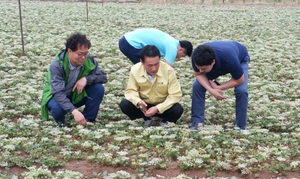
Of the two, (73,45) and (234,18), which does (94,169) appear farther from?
(234,18)

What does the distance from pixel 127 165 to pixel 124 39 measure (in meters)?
3.25

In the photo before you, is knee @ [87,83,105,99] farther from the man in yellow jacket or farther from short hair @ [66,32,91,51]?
short hair @ [66,32,91,51]

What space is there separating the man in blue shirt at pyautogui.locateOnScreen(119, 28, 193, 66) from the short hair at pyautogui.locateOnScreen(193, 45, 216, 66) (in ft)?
4.00

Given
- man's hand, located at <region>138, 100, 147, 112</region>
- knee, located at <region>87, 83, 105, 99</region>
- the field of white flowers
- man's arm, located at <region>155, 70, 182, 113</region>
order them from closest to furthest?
the field of white flowers < man's hand, located at <region>138, 100, 147, 112</region> < man's arm, located at <region>155, 70, 182, 113</region> < knee, located at <region>87, 83, 105, 99</region>

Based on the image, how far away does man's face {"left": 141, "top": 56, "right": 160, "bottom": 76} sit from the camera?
15.8ft

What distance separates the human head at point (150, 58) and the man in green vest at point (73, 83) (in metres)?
0.70

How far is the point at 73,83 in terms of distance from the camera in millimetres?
5219

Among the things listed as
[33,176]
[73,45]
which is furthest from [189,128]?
[33,176]

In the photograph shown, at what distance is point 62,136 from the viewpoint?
491 cm

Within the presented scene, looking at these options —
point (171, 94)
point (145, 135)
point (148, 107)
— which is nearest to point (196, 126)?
point (171, 94)

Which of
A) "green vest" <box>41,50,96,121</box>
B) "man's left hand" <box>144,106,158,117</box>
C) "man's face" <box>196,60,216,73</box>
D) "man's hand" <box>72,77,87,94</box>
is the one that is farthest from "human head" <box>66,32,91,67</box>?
"man's face" <box>196,60,216,73</box>

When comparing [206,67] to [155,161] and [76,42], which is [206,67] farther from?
[76,42]

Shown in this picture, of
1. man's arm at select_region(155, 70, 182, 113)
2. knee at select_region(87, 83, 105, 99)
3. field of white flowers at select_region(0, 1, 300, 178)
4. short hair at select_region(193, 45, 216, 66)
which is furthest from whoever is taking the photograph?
knee at select_region(87, 83, 105, 99)

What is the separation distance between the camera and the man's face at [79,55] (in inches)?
189
